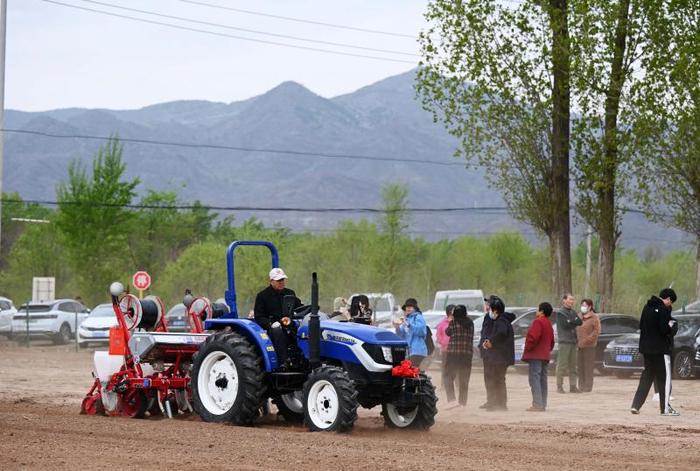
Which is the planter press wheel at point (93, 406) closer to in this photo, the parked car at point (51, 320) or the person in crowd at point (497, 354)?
the person in crowd at point (497, 354)

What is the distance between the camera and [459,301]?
1779 inches

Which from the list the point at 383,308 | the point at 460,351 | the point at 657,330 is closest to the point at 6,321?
the point at 383,308

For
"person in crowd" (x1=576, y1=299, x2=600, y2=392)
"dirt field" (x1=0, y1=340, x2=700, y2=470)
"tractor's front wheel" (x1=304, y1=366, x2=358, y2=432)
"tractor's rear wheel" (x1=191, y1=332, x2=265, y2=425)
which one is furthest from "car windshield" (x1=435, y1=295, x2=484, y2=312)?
"tractor's front wheel" (x1=304, y1=366, x2=358, y2=432)

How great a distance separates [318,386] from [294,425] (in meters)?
1.69

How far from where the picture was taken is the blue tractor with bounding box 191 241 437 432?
1588cm

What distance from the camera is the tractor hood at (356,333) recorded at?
53.2ft

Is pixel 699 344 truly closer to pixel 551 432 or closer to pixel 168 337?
pixel 551 432

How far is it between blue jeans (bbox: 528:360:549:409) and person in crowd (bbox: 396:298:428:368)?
8.21 feet

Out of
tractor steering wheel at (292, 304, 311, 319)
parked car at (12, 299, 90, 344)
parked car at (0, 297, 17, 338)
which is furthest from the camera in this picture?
parked car at (0, 297, 17, 338)

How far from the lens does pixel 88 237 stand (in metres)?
66.5

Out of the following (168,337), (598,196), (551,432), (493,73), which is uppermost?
(493,73)

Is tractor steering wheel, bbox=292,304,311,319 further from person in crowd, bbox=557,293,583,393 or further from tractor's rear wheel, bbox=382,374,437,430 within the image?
person in crowd, bbox=557,293,583,393

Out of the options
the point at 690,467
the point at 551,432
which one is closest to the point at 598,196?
the point at 551,432

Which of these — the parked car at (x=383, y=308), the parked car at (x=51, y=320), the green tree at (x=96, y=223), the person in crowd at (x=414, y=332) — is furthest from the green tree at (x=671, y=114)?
the green tree at (x=96, y=223)
